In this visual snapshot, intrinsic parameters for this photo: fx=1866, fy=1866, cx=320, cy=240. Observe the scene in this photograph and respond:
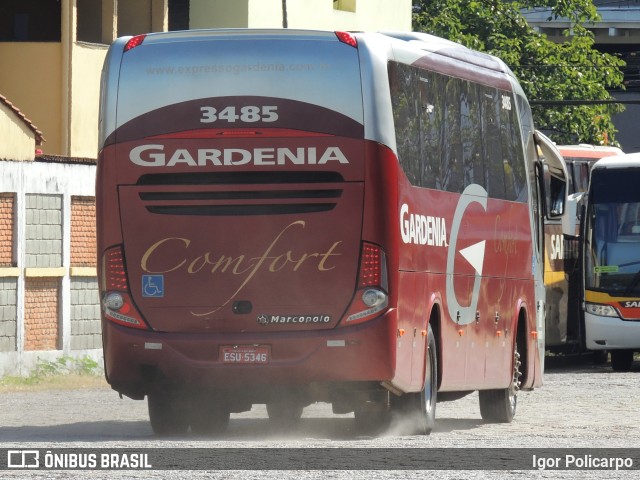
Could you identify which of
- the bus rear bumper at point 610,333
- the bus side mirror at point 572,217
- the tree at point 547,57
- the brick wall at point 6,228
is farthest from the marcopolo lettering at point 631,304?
the tree at point 547,57

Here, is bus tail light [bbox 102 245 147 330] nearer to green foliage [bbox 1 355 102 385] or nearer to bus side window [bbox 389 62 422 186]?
bus side window [bbox 389 62 422 186]

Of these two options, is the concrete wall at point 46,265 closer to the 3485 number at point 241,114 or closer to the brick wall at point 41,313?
the brick wall at point 41,313

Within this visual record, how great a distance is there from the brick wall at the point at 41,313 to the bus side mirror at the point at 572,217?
9.45 m

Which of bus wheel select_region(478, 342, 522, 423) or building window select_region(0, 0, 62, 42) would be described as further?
building window select_region(0, 0, 62, 42)

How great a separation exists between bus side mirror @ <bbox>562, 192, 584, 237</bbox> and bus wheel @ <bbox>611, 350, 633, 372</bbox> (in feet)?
6.99

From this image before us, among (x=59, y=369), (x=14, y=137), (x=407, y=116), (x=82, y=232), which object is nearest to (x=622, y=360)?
(x=82, y=232)

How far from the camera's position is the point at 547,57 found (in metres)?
51.6

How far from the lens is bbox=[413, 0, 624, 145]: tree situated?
5056 cm

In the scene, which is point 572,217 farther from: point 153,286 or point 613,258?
point 153,286

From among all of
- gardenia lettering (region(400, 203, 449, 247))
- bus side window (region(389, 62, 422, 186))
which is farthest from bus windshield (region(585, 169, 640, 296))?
bus side window (region(389, 62, 422, 186))

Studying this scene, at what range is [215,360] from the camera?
14.9m

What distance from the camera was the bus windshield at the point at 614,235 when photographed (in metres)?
29.8

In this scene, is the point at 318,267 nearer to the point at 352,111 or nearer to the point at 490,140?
the point at 352,111

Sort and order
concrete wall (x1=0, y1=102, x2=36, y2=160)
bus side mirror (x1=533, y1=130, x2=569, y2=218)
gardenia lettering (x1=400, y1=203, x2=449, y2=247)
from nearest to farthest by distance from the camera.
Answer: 1. gardenia lettering (x1=400, y1=203, x2=449, y2=247)
2. bus side mirror (x1=533, y1=130, x2=569, y2=218)
3. concrete wall (x1=0, y1=102, x2=36, y2=160)
